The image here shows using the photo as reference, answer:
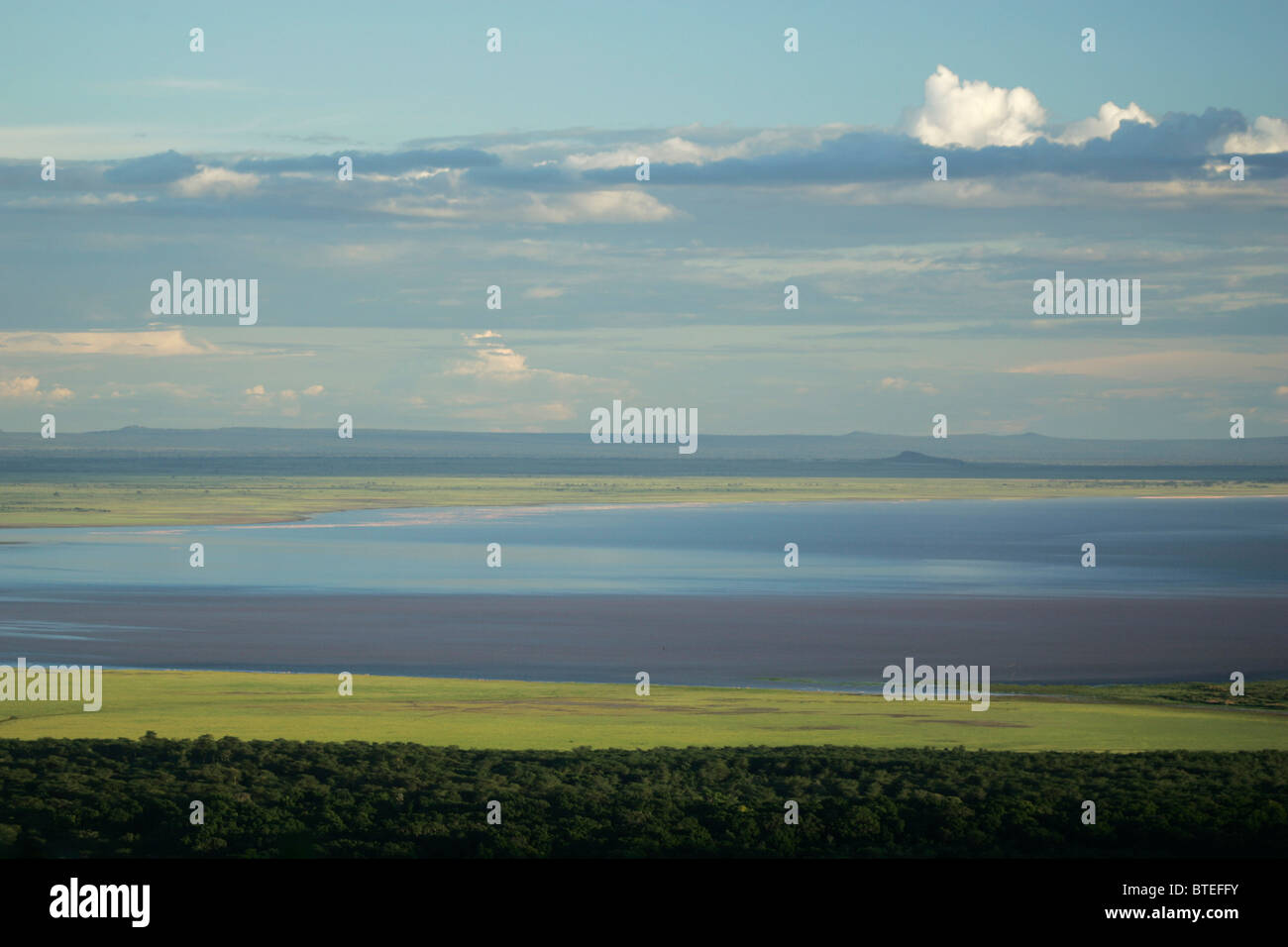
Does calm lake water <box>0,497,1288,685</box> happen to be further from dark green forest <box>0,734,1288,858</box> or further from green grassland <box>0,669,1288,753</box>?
dark green forest <box>0,734,1288,858</box>

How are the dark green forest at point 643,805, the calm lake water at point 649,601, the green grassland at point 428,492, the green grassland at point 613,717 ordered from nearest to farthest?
the dark green forest at point 643,805 → the green grassland at point 613,717 → the calm lake water at point 649,601 → the green grassland at point 428,492

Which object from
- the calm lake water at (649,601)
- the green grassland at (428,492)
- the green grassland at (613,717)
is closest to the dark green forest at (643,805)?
the green grassland at (613,717)

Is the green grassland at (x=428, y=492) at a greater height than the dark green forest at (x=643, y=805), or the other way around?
the green grassland at (x=428, y=492)

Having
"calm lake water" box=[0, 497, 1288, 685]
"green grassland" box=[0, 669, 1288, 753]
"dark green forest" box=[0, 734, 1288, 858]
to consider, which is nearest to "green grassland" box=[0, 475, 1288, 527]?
"calm lake water" box=[0, 497, 1288, 685]

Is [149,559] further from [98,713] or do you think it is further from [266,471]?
[266,471]

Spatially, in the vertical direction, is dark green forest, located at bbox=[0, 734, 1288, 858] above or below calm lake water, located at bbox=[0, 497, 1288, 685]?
below

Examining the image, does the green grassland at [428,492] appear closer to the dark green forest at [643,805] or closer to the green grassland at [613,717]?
the green grassland at [613,717]
